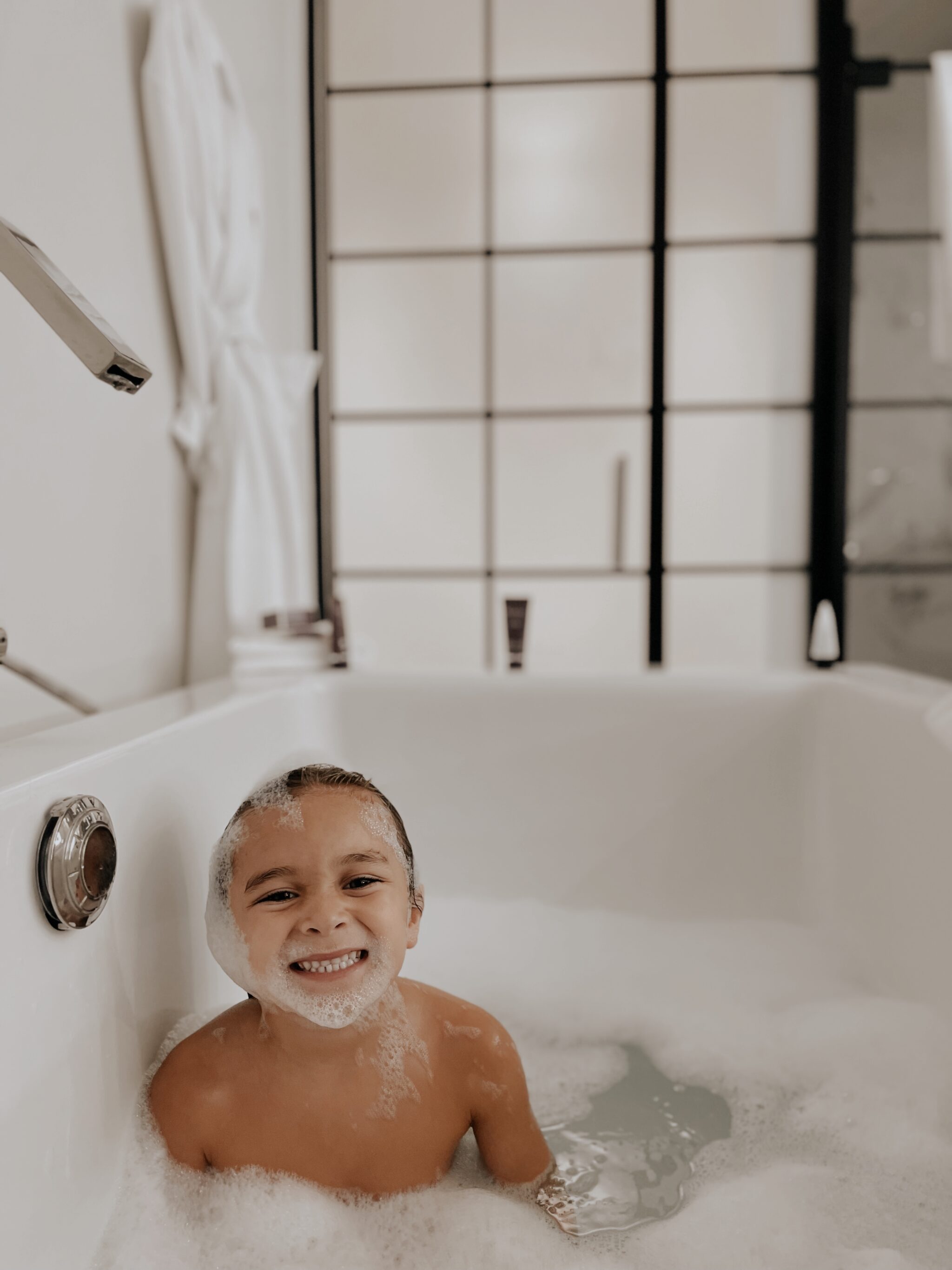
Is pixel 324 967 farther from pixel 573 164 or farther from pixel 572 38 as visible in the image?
pixel 572 38

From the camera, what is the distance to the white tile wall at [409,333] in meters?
2.46

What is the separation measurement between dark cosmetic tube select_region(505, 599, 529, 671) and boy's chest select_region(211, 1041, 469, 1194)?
972mm

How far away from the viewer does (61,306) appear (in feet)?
1.97

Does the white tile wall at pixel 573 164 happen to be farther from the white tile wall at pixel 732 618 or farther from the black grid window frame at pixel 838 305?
the white tile wall at pixel 732 618

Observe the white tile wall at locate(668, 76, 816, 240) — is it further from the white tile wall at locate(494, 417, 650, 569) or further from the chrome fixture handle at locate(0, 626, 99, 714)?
the chrome fixture handle at locate(0, 626, 99, 714)

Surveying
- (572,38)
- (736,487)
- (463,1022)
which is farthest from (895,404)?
(463,1022)

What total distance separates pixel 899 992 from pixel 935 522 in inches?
62.1

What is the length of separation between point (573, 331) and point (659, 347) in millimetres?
224

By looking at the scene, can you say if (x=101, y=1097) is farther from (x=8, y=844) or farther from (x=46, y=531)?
(x=46, y=531)

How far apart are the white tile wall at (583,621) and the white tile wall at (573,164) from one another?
0.87 meters

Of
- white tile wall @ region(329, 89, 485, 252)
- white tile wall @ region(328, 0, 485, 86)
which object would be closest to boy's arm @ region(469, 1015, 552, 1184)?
white tile wall @ region(329, 89, 485, 252)

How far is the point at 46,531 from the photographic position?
1.15 m

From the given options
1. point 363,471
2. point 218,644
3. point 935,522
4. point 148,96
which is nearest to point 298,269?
point 363,471

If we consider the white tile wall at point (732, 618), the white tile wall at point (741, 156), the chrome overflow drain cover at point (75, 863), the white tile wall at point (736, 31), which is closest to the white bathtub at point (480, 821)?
the chrome overflow drain cover at point (75, 863)
